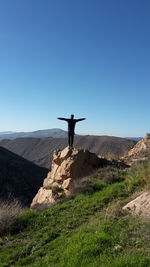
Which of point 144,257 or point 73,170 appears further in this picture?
point 73,170

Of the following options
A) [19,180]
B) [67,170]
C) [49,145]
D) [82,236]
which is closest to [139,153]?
[67,170]

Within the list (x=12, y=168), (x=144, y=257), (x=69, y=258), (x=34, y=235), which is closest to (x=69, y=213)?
(x=34, y=235)

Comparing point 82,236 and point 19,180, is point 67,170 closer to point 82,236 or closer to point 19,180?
point 82,236

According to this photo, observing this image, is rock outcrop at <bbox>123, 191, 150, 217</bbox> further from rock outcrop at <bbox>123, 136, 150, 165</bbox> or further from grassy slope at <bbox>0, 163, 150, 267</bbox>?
rock outcrop at <bbox>123, 136, 150, 165</bbox>

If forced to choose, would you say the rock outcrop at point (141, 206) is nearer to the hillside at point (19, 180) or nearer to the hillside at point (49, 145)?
the hillside at point (19, 180)

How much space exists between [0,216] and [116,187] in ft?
10.6

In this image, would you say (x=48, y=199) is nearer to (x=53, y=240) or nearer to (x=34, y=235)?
(x=34, y=235)

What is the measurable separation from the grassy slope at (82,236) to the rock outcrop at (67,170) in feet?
8.01

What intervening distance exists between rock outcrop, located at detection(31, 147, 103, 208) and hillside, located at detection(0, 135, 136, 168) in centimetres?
7867

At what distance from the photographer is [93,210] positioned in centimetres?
644

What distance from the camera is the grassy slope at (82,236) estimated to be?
3.75 metres

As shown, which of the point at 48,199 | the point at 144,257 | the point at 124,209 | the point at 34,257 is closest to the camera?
the point at 144,257

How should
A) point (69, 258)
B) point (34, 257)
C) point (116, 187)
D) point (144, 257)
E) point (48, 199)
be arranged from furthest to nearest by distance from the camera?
1. point (48, 199)
2. point (116, 187)
3. point (34, 257)
4. point (69, 258)
5. point (144, 257)

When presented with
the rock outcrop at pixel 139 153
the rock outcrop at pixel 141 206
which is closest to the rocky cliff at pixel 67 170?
the rock outcrop at pixel 139 153
